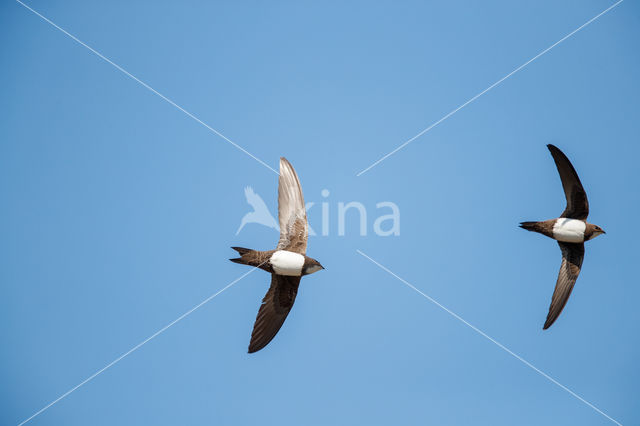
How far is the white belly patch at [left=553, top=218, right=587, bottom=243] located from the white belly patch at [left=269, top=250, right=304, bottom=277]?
4144 millimetres

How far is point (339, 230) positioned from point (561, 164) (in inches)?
142

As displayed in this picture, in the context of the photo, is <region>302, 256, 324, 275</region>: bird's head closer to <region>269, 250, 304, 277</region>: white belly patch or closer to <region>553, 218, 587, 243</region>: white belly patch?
<region>269, 250, 304, 277</region>: white belly patch

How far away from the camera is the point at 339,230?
9398mm

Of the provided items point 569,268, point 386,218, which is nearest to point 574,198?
point 569,268

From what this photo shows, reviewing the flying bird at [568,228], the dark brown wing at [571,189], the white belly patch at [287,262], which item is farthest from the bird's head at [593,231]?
the white belly patch at [287,262]

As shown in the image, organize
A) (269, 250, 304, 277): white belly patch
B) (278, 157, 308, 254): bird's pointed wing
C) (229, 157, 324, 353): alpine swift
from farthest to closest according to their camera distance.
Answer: (278, 157, 308, 254): bird's pointed wing → (229, 157, 324, 353): alpine swift → (269, 250, 304, 277): white belly patch

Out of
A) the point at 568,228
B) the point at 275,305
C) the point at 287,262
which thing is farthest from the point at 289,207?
the point at 568,228

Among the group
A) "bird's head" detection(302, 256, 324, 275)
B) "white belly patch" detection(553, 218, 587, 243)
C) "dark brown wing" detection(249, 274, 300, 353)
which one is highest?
"white belly patch" detection(553, 218, 587, 243)

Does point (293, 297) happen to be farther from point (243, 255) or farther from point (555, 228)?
point (555, 228)

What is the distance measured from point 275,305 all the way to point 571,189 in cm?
494

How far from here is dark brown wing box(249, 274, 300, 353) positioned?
798 centimetres

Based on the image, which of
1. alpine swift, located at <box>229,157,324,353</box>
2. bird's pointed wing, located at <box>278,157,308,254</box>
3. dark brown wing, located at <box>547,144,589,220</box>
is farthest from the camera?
dark brown wing, located at <box>547,144,589,220</box>

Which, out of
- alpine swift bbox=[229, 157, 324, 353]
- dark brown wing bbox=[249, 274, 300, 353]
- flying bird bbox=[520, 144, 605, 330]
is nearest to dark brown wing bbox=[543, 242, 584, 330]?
flying bird bbox=[520, 144, 605, 330]

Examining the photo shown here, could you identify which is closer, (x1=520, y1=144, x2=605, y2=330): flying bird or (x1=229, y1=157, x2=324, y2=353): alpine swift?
(x1=229, y1=157, x2=324, y2=353): alpine swift
